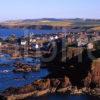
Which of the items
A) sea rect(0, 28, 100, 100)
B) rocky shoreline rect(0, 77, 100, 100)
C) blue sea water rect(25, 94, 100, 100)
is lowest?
sea rect(0, 28, 100, 100)

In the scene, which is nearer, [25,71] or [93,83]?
[93,83]

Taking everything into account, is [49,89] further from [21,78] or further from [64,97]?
[21,78]

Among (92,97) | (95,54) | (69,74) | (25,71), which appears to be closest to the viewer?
(92,97)

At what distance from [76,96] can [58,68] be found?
4.70 meters

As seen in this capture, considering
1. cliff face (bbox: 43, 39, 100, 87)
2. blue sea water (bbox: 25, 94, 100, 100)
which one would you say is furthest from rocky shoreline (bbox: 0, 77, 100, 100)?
cliff face (bbox: 43, 39, 100, 87)

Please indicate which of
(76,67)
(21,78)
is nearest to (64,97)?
(76,67)

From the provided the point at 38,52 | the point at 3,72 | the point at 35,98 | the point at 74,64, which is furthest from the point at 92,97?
the point at 38,52

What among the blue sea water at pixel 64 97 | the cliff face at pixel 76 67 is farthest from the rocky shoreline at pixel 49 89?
the cliff face at pixel 76 67

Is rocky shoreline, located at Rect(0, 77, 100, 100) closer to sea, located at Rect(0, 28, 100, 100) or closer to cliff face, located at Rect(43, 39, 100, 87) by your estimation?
sea, located at Rect(0, 28, 100, 100)

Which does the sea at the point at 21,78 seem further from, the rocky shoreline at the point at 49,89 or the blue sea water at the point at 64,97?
the rocky shoreline at the point at 49,89

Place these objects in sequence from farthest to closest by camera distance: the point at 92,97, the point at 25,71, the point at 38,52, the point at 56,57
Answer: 1. the point at 38,52
2. the point at 56,57
3. the point at 25,71
4. the point at 92,97

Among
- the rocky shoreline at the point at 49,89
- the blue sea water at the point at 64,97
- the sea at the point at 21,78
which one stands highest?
the rocky shoreline at the point at 49,89

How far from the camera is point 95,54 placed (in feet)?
61.5

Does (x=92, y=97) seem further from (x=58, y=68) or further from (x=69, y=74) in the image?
(x=58, y=68)
